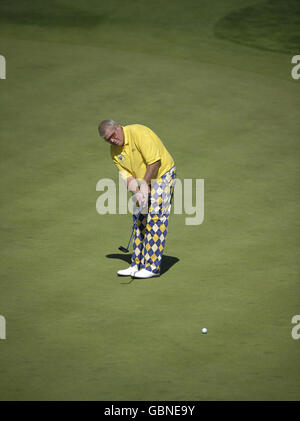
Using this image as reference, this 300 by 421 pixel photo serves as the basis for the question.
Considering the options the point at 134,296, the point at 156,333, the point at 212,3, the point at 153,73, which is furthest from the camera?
the point at 212,3

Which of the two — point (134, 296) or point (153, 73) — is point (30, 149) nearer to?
point (153, 73)

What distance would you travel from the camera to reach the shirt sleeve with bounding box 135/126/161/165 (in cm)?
842

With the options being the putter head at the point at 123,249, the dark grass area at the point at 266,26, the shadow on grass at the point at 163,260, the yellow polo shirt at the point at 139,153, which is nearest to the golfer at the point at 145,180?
the yellow polo shirt at the point at 139,153

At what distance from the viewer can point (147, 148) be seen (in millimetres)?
8422

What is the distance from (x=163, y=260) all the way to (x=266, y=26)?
9.32 m

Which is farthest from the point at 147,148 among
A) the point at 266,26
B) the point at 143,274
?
the point at 266,26

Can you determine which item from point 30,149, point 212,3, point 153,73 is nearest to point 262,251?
point 30,149

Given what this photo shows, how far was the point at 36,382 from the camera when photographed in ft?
22.6

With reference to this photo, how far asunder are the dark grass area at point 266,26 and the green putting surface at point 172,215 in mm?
43

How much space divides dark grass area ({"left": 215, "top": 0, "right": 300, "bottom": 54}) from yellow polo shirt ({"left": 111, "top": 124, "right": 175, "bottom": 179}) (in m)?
8.14

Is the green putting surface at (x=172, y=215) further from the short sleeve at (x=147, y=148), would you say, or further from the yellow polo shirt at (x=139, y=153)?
the short sleeve at (x=147, y=148)

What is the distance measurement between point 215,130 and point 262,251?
3.83 meters

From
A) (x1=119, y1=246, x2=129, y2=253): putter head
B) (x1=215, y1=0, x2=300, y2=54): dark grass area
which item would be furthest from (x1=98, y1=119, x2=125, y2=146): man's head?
(x1=215, y1=0, x2=300, y2=54): dark grass area

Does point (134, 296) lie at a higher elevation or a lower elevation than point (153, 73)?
lower
